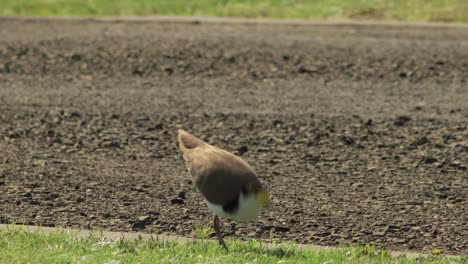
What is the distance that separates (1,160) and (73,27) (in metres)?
7.33

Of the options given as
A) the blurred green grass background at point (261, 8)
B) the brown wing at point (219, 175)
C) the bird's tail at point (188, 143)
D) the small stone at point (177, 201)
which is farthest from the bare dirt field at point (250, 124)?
the blurred green grass background at point (261, 8)

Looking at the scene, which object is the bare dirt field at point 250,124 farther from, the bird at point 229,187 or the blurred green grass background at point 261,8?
the blurred green grass background at point 261,8

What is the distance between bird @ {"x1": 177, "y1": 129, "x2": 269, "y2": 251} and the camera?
6254 millimetres

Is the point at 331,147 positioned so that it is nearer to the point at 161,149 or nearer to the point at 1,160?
the point at 161,149

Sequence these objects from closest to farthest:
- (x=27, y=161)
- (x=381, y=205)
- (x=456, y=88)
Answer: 1. (x=381, y=205)
2. (x=27, y=161)
3. (x=456, y=88)

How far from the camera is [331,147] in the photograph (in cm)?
984

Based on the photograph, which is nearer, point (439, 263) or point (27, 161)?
point (439, 263)

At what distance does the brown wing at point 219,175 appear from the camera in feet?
20.6

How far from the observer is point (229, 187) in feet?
20.7

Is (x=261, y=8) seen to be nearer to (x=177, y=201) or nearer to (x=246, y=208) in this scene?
(x=177, y=201)

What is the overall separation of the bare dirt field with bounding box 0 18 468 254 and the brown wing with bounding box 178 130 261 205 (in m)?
0.84

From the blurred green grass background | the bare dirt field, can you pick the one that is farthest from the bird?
the blurred green grass background

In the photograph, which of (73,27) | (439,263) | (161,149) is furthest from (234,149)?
(73,27)

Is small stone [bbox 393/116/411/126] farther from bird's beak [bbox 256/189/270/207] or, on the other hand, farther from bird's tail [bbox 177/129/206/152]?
bird's beak [bbox 256/189/270/207]
